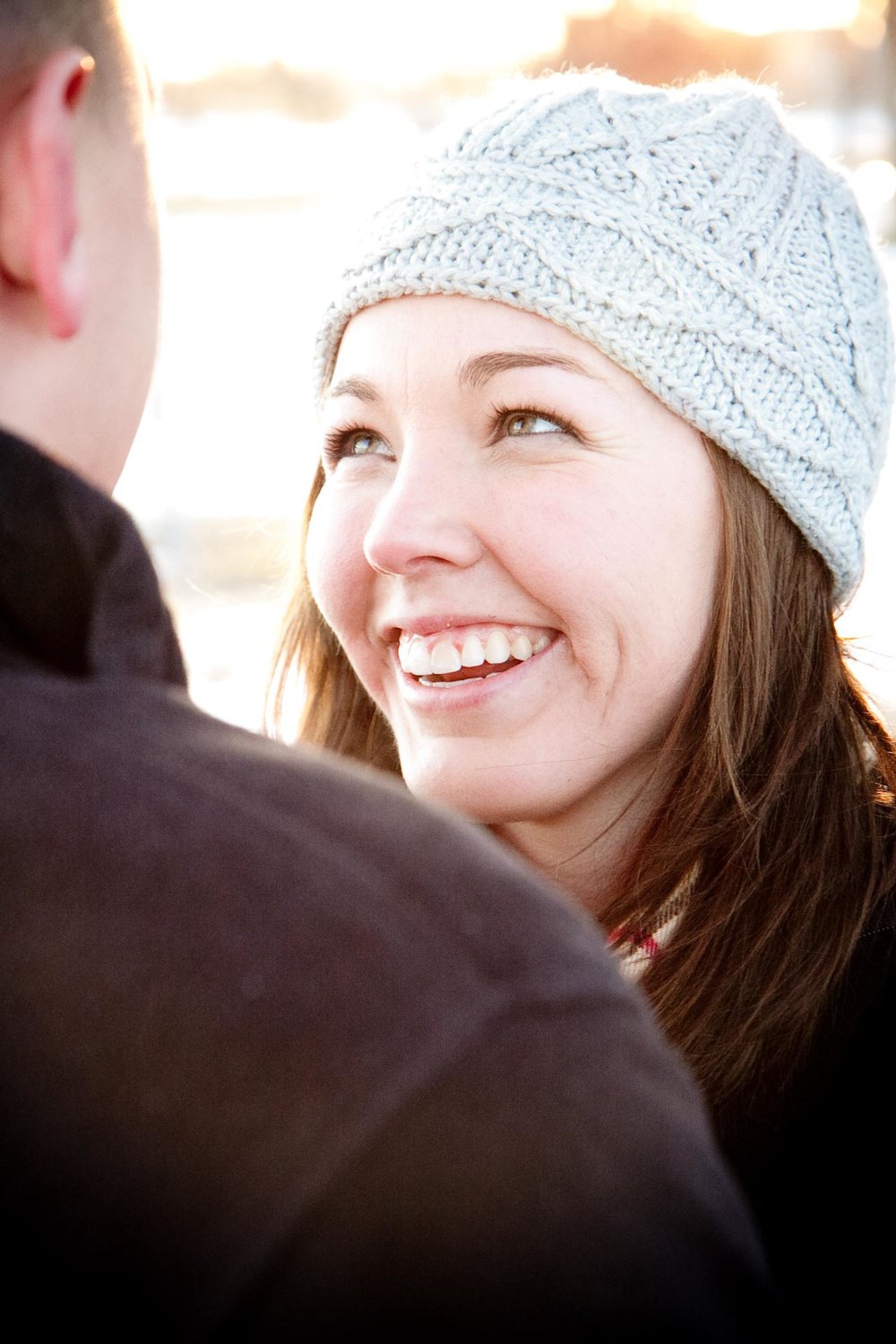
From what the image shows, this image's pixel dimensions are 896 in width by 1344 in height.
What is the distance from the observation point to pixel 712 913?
160cm

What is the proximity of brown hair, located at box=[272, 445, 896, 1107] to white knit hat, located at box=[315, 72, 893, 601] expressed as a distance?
101 millimetres

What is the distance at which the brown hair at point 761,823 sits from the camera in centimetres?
150

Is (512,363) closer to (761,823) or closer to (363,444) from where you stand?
(363,444)

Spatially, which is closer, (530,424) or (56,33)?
(56,33)

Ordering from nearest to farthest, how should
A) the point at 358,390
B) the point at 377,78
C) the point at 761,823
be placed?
the point at 761,823 → the point at 358,390 → the point at 377,78

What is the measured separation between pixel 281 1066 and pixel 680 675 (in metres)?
1.22

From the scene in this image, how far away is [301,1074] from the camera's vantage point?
0.57 meters

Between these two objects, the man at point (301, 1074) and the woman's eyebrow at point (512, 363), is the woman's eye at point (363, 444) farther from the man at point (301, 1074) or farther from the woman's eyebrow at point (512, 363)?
the man at point (301, 1074)

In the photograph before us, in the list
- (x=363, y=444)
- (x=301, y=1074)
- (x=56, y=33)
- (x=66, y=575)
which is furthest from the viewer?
(x=363, y=444)

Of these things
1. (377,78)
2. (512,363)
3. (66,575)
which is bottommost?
(66,575)

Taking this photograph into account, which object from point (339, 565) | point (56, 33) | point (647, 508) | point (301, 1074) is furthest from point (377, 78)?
point (301, 1074)

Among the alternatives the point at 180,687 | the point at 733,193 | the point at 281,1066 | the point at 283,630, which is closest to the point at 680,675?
the point at 733,193

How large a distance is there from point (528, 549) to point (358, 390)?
1.23 ft

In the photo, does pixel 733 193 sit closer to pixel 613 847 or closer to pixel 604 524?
pixel 604 524
